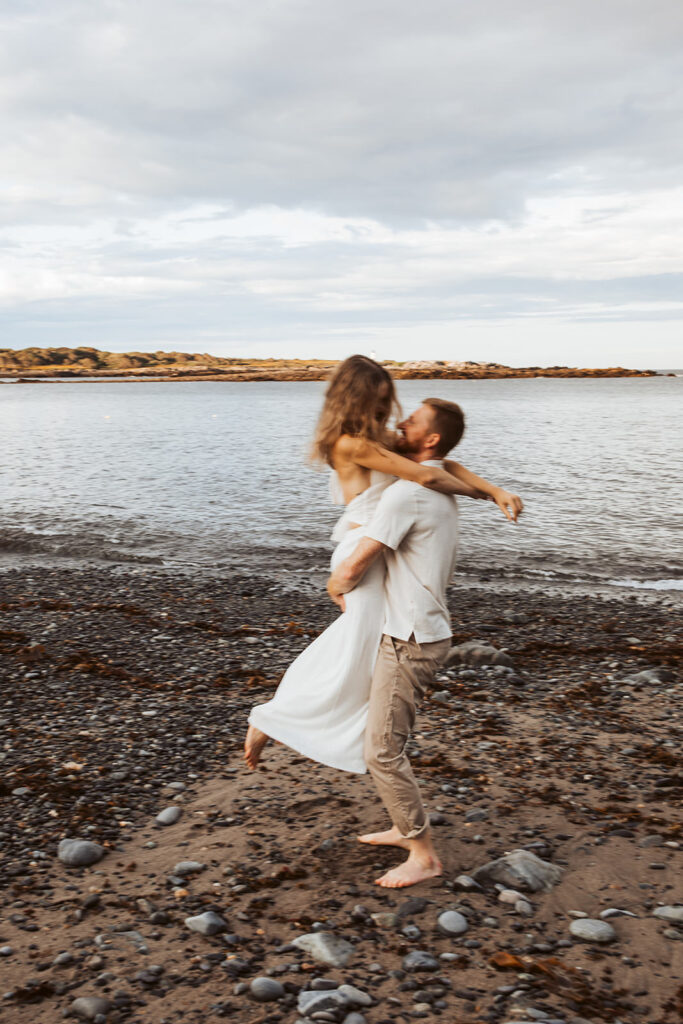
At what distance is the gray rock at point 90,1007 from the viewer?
378 centimetres

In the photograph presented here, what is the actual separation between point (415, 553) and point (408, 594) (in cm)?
25

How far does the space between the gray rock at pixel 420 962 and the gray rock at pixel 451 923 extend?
0.25 metres

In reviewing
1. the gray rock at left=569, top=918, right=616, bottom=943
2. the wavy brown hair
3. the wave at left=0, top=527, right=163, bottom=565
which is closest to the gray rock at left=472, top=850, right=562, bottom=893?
the gray rock at left=569, top=918, right=616, bottom=943

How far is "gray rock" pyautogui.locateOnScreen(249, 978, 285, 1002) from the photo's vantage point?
12.8ft

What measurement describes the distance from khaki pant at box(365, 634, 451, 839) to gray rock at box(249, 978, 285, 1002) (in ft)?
3.76

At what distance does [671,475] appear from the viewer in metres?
29.2

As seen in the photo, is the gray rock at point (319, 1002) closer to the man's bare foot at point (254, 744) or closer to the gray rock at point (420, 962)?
the gray rock at point (420, 962)

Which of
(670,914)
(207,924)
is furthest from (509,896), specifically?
(207,924)

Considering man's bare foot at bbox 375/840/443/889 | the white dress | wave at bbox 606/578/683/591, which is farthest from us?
wave at bbox 606/578/683/591

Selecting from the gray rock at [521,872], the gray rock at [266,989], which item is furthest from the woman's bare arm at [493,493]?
the gray rock at [266,989]

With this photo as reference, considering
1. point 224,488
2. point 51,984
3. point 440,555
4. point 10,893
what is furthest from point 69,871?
point 224,488

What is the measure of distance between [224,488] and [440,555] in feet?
75.8

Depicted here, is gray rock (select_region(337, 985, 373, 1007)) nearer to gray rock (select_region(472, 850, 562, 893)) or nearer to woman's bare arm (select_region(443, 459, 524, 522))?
gray rock (select_region(472, 850, 562, 893))

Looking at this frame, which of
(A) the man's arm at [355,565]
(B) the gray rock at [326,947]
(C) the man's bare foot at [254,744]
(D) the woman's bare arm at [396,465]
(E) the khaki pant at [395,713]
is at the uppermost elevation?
(D) the woman's bare arm at [396,465]
